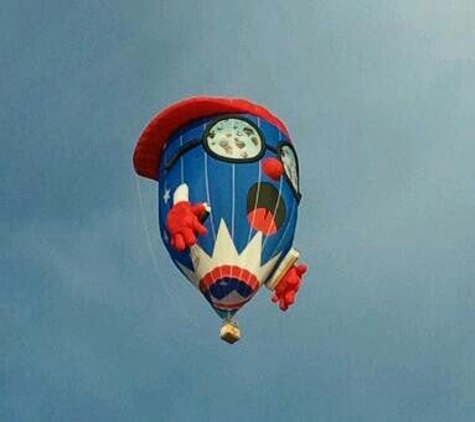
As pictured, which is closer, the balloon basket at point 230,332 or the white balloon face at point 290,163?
Result: the balloon basket at point 230,332

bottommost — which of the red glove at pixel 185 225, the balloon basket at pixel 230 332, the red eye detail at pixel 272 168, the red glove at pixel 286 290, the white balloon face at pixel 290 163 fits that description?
the balloon basket at pixel 230 332

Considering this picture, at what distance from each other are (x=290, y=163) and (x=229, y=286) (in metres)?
4.22

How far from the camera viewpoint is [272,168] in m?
51.5

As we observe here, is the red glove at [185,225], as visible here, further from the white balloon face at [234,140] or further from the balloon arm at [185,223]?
the white balloon face at [234,140]

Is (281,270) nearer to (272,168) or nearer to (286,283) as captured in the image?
(286,283)

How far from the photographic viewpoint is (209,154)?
51656 mm

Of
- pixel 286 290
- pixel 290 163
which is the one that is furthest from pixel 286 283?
pixel 290 163

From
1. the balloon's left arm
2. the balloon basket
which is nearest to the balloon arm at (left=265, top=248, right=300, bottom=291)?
the balloon's left arm

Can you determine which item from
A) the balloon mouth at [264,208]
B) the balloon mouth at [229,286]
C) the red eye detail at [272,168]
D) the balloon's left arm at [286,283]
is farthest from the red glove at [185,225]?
the balloon's left arm at [286,283]

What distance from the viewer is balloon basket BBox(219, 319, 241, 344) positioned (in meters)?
50.8

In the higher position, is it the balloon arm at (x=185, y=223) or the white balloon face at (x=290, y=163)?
the white balloon face at (x=290, y=163)

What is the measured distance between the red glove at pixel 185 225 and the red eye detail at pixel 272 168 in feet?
6.47

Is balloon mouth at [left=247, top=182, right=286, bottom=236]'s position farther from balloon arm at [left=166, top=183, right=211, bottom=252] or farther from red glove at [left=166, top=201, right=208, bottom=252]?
red glove at [left=166, top=201, right=208, bottom=252]

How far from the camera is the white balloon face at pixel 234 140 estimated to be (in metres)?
51.7
